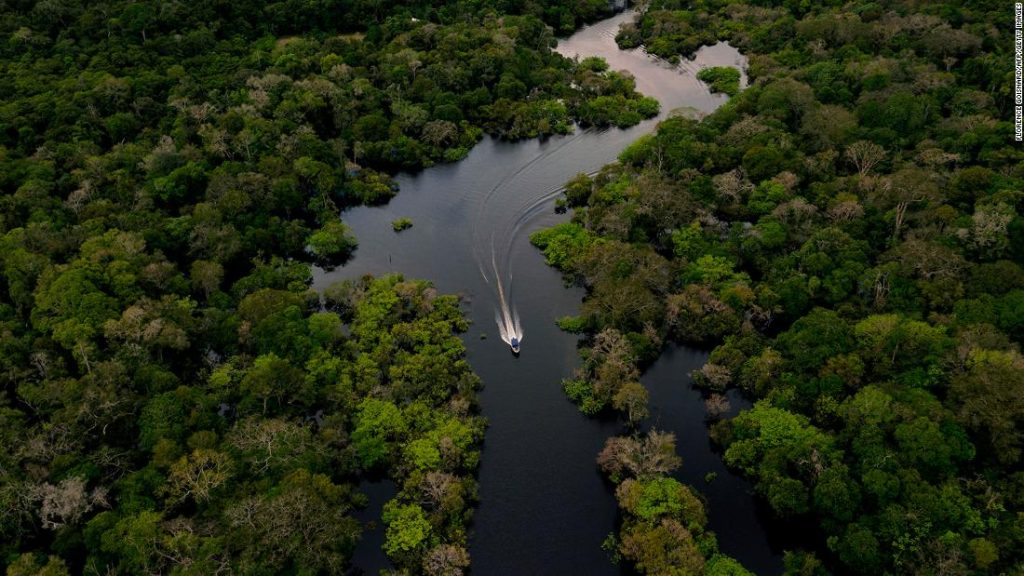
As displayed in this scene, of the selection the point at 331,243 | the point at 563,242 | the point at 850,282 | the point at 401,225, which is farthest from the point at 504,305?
the point at 850,282

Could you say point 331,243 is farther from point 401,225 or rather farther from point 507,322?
point 507,322

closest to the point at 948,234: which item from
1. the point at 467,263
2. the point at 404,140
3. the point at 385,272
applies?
the point at 467,263

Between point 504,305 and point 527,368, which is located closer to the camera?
point 527,368

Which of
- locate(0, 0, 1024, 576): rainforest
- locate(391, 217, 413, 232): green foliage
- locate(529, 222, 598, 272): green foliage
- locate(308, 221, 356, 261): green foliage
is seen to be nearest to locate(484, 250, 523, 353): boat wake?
locate(0, 0, 1024, 576): rainforest

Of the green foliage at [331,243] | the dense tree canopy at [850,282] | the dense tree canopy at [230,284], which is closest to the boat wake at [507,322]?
the dense tree canopy at [230,284]

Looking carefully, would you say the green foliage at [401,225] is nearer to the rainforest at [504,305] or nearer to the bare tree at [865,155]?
the rainforest at [504,305]

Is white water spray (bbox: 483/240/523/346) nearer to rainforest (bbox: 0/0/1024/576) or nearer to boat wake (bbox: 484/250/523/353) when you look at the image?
boat wake (bbox: 484/250/523/353)
